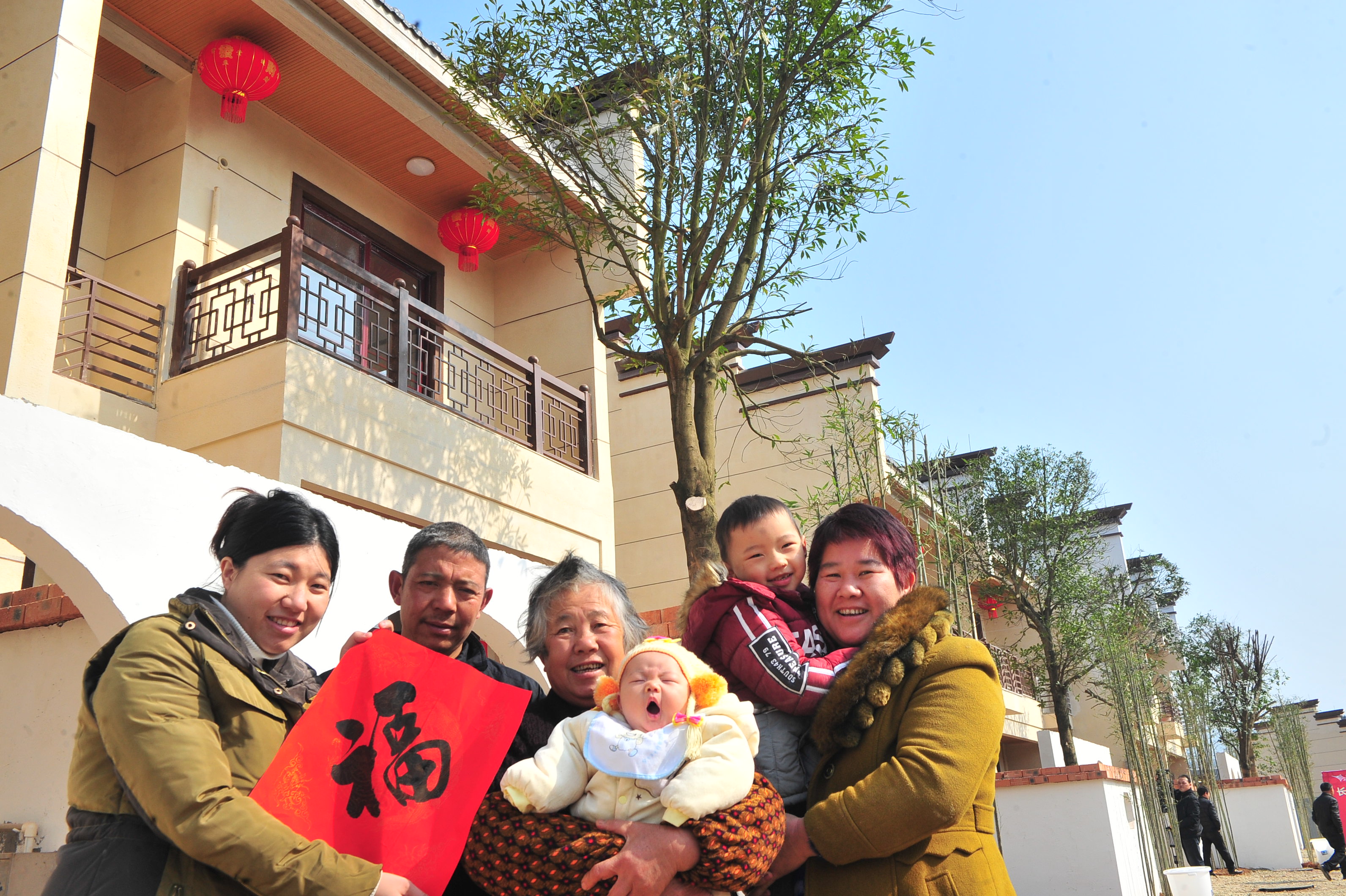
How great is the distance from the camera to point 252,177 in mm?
7508

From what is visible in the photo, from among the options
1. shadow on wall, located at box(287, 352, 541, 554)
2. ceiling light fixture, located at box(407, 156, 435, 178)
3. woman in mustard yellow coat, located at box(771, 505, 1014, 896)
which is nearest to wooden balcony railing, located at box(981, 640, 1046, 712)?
shadow on wall, located at box(287, 352, 541, 554)

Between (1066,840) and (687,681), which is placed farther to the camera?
(1066,840)

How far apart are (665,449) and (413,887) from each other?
38.7 feet

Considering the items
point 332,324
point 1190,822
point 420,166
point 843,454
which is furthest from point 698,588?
point 1190,822

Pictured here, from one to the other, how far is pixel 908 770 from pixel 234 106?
22.6 feet

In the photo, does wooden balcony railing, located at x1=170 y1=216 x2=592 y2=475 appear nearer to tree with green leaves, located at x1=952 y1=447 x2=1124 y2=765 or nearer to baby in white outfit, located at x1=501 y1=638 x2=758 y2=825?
baby in white outfit, located at x1=501 y1=638 x2=758 y2=825

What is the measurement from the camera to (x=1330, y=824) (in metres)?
13.2

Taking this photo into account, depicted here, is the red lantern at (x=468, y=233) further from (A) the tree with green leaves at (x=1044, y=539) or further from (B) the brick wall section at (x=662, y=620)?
(A) the tree with green leaves at (x=1044, y=539)

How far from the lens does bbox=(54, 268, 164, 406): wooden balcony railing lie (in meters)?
6.14

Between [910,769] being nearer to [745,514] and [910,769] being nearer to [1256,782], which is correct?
[745,514]

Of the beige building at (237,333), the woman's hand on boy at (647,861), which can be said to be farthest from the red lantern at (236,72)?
the woman's hand on boy at (647,861)

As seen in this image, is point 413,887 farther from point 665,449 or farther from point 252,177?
point 665,449

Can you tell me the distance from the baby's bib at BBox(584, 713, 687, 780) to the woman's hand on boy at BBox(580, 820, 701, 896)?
0.31 ft

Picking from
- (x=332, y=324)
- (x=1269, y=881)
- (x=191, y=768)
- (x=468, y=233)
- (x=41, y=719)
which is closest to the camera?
(x=191, y=768)
